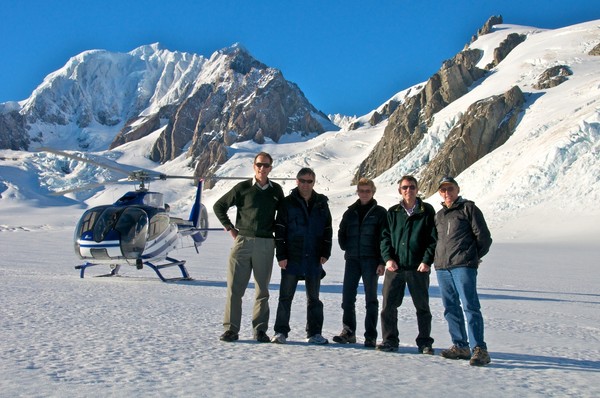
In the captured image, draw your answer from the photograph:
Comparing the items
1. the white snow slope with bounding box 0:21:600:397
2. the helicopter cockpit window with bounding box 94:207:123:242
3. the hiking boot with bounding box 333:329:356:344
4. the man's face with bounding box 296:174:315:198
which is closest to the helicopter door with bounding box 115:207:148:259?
the helicopter cockpit window with bounding box 94:207:123:242

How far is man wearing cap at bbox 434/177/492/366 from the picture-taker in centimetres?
491

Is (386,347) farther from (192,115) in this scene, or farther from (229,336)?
(192,115)

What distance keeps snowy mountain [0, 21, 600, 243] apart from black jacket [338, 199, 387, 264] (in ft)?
89.9

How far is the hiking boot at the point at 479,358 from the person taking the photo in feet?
15.3

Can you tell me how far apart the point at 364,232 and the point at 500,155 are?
40927 mm

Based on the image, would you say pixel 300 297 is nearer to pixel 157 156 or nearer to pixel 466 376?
pixel 466 376

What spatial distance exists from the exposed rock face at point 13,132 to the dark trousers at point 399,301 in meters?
161

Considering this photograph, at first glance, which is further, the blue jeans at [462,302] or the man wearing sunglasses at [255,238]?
the man wearing sunglasses at [255,238]

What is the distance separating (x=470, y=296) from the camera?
4945 millimetres

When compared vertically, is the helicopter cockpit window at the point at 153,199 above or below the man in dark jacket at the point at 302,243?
above

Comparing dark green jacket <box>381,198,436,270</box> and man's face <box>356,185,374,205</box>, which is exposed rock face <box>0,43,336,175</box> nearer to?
man's face <box>356,185,374,205</box>

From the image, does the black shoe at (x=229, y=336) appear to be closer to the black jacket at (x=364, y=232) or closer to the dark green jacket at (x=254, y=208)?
the dark green jacket at (x=254, y=208)

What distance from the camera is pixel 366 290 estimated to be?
5.59 metres

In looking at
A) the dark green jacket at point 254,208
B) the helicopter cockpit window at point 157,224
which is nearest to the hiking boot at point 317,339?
the dark green jacket at point 254,208
